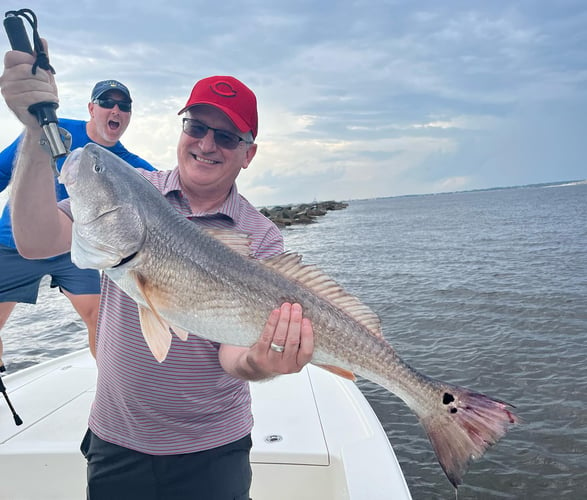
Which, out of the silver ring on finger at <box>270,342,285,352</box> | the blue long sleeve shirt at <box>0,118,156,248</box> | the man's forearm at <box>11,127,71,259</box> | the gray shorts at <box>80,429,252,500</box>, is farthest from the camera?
the blue long sleeve shirt at <box>0,118,156,248</box>

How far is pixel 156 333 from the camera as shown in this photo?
7.74 ft

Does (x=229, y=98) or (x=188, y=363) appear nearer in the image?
(x=188, y=363)

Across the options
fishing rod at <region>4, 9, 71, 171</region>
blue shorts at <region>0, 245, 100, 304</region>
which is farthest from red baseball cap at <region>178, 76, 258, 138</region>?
blue shorts at <region>0, 245, 100, 304</region>

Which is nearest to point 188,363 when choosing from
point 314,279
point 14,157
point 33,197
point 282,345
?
point 282,345

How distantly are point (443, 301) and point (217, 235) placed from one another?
14409mm

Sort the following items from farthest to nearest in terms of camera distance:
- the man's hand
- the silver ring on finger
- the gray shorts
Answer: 1. the gray shorts
2. the silver ring on finger
3. the man's hand

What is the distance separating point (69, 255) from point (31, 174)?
2735mm

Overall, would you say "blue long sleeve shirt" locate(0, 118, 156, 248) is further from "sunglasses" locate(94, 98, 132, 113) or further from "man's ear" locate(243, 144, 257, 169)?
"man's ear" locate(243, 144, 257, 169)

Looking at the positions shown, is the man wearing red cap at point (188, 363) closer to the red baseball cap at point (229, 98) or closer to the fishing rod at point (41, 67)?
the red baseball cap at point (229, 98)

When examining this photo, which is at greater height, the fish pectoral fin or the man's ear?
the man's ear

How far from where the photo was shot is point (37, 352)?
1062cm

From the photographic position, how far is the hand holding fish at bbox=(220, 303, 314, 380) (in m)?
2.38

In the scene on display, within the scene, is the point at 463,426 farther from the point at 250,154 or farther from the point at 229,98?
the point at 229,98

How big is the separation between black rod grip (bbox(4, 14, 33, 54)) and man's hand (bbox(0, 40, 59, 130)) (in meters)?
0.05
